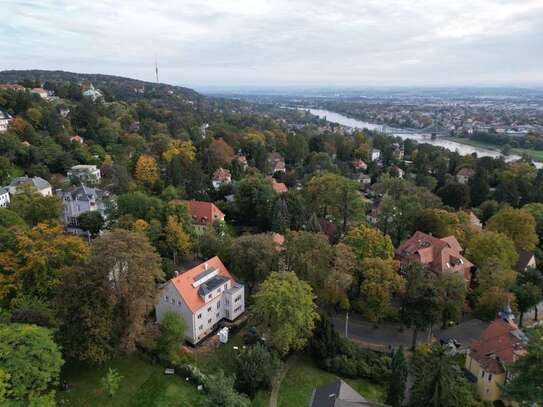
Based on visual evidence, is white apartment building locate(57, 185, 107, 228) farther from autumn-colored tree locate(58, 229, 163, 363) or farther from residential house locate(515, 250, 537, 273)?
residential house locate(515, 250, 537, 273)

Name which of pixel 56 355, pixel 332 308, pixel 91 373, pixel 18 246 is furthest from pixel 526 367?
pixel 18 246

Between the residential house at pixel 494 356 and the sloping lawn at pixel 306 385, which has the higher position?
the residential house at pixel 494 356

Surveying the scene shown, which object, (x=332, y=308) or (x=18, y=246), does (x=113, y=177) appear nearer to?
(x=18, y=246)

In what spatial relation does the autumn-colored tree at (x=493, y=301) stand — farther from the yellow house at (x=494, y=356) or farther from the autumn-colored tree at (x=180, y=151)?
the autumn-colored tree at (x=180, y=151)

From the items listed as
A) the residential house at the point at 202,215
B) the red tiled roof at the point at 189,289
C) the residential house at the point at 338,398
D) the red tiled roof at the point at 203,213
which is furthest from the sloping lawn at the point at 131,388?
the red tiled roof at the point at 203,213

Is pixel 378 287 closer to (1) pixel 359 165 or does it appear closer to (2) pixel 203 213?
(2) pixel 203 213

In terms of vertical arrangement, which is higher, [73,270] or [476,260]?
[73,270]

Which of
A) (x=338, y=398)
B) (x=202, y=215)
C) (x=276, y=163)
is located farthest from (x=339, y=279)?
(x=276, y=163)
